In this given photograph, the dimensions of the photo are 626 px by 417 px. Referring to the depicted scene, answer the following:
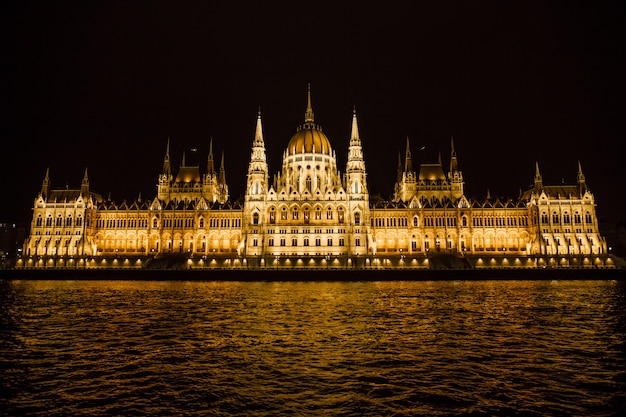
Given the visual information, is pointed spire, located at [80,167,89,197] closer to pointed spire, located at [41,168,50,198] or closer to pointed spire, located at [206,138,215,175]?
pointed spire, located at [41,168,50,198]

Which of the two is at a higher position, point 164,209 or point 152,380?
point 164,209

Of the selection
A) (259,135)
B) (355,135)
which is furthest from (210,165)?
(355,135)

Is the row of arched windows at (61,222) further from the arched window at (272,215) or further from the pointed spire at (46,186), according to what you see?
the arched window at (272,215)

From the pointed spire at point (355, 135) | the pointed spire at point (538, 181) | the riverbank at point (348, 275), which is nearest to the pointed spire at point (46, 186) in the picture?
the riverbank at point (348, 275)

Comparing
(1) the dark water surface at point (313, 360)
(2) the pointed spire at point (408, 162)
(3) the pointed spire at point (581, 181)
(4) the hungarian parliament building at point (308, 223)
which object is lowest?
(1) the dark water surface at point (313, 360)

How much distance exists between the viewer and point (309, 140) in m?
101

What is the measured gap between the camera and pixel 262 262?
77.9m

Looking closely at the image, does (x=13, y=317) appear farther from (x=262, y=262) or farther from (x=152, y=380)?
(x=262, y=262)

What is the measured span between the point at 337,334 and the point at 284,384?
8872mm

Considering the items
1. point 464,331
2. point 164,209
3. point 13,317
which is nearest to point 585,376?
point 464,331

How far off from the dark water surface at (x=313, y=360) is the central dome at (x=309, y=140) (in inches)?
2670

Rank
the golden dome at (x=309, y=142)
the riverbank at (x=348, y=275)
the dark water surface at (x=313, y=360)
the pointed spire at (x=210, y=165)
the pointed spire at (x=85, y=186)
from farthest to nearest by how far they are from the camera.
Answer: the pointed spire at (x=210, y=165) < the golden dome at (x=309, y=142) < the pointed spire at (x=85, y=186) < the riverbank at (x=348, y=275) < the dark water surface at (x=313, y=360)

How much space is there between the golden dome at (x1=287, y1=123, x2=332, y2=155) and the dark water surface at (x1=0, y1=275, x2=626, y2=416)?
222ft

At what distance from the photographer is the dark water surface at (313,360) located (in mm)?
14141
